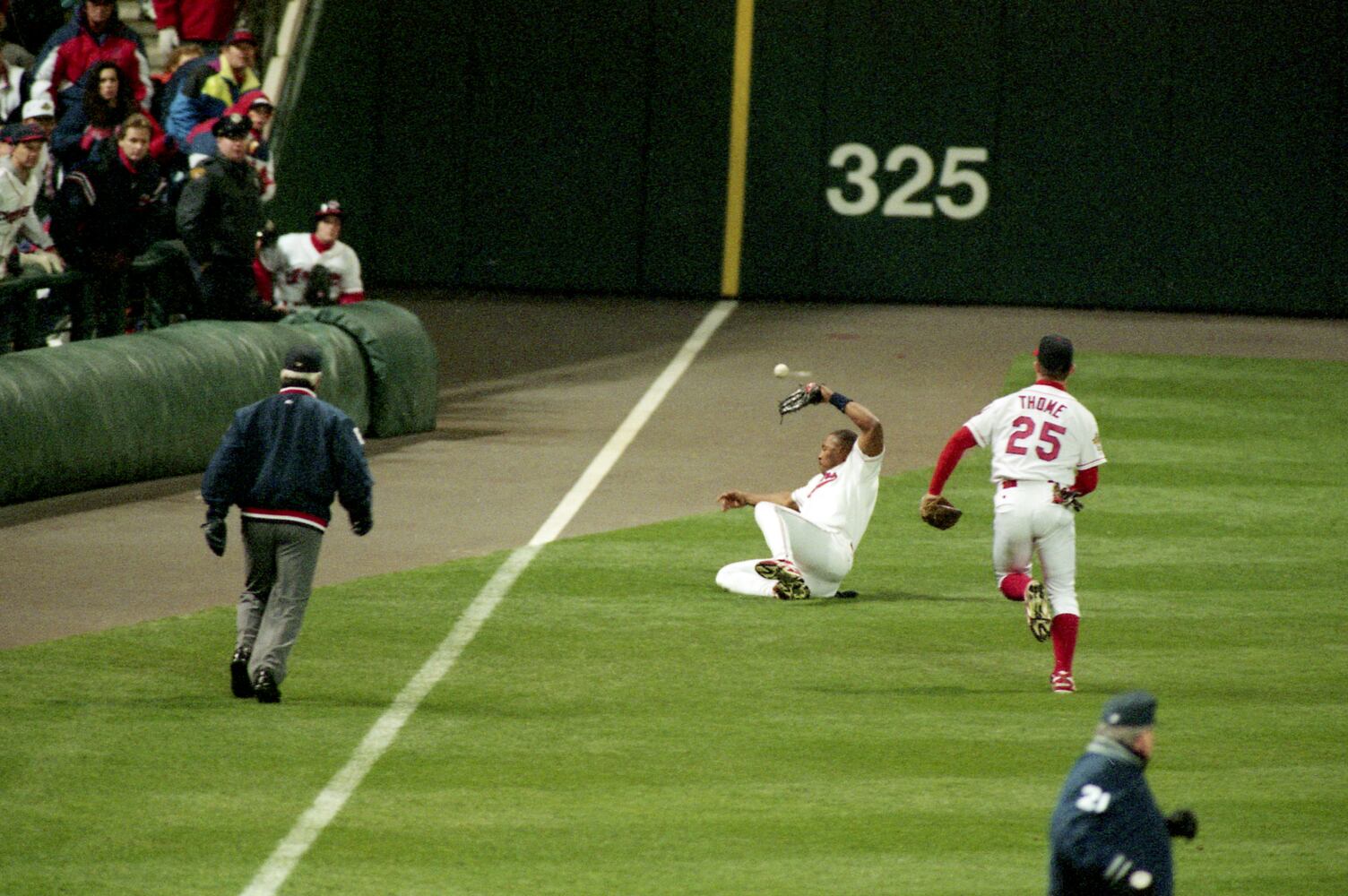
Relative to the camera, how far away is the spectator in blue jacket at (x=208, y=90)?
17.6 metres

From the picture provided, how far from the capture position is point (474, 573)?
1223 cm

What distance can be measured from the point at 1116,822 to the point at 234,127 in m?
11.4

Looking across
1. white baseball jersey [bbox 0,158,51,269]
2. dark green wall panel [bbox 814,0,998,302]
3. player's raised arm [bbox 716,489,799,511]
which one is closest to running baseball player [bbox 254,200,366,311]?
white baseball jersey [bbox 0,158,51,269]

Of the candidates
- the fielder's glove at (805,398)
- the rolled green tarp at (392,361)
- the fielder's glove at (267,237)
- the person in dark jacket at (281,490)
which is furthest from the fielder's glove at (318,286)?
the person in dark jacket at (281,490)

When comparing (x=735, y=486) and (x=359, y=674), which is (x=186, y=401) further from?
(x=359, y=674)

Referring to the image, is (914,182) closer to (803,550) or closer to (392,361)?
(392,361)

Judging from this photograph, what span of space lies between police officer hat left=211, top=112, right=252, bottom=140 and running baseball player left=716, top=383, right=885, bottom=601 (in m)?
5.65

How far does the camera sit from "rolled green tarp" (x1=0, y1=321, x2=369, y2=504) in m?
13.4

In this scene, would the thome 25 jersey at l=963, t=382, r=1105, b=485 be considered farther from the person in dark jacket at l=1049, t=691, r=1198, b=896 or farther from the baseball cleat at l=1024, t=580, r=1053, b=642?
the person in dark jacket at l=1049, t=691, r=1198, b=896

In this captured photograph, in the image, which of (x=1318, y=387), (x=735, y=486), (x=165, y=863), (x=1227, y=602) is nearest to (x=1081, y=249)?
(x=1318, y=387)

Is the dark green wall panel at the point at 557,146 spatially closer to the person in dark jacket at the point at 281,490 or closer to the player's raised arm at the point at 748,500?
the player's raised arm at the point at 748,500

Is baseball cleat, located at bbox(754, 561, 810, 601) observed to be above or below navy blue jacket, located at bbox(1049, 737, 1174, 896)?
below

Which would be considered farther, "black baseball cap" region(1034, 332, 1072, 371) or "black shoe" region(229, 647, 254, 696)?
"black baseball cap" region(1034, 332, 1072, 371)

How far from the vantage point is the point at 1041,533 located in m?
9.65
